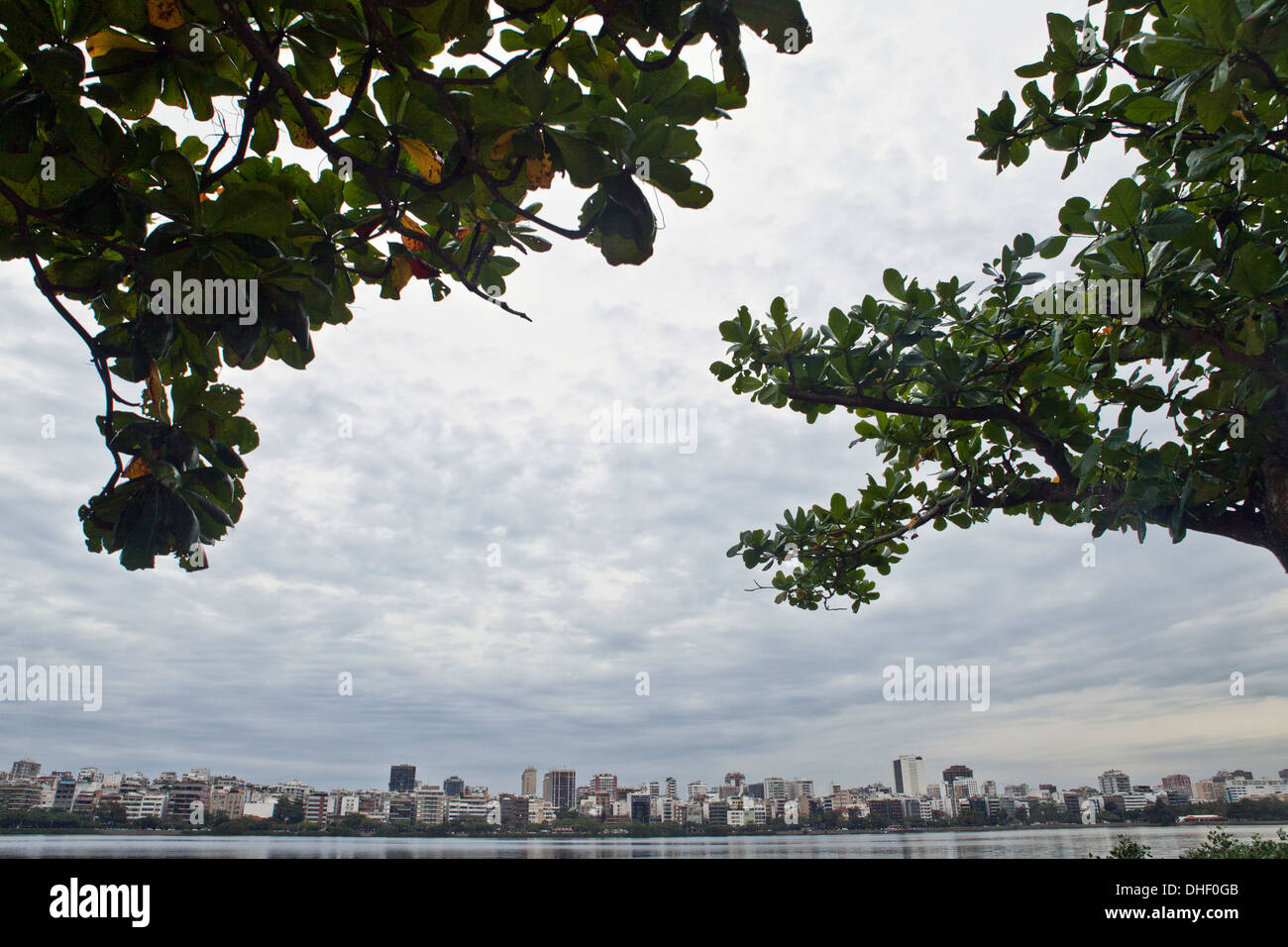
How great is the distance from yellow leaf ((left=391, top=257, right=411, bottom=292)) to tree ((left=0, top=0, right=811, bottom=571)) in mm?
A: 152

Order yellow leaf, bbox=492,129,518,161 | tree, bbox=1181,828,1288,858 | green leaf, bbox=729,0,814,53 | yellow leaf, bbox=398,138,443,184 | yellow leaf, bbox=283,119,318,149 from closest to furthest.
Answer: green leaf, bbox=729,0,814,53
yellow leaf, bbox=492,129,518,161
yellow leaf, bbox=398,138,443,184
yellow leaf, bbox=283,119,318,149
tree, bbox=1181,828,1288,858

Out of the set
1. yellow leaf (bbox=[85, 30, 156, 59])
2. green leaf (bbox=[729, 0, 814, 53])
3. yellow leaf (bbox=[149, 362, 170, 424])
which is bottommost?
yellow leaf (bbox=[149, 362, 170, 424])

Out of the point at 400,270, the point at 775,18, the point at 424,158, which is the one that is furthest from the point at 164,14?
the point at 775,18

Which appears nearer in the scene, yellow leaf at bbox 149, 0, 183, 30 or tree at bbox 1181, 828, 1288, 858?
yellow leaf at bbox 149, 0, 183, 30

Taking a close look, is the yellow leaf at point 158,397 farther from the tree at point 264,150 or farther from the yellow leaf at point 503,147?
the yellow leaf at point 503,147

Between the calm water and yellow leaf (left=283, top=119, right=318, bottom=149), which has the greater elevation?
yellow leaf (left=283, top=119, right=318, bottom=149)

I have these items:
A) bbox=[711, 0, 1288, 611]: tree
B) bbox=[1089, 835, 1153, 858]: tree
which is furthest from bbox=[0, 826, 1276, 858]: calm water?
bbox=[711, 0, 1288, 611]: tree

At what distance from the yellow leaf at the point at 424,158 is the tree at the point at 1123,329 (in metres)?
1.85

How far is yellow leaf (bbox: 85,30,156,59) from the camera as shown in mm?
1276

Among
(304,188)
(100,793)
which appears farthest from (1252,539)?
(100,793)

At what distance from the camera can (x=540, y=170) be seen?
4.18 ft

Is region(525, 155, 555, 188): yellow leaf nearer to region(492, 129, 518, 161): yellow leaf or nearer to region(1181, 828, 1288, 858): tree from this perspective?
region(492, 129, 518, 161): yellow leaf

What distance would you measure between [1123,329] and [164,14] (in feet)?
9.39
